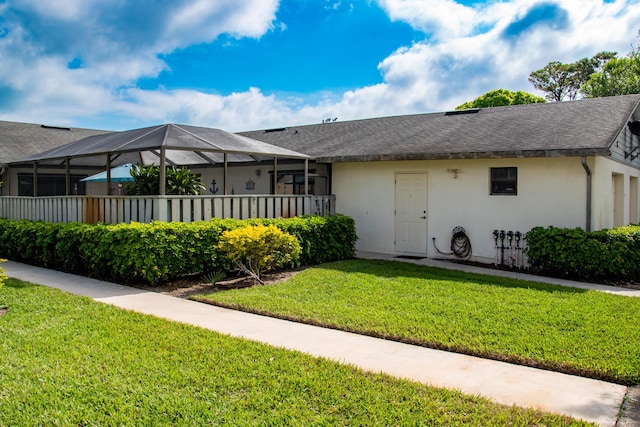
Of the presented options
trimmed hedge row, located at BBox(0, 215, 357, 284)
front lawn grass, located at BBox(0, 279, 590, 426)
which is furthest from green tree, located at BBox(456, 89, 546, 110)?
front lawn grass, located at BBox(0, 279, 590, 426)

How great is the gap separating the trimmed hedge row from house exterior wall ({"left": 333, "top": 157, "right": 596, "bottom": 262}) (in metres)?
1.69

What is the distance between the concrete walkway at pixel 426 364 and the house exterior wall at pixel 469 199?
6.69 metres

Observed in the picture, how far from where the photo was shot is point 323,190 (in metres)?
14.5

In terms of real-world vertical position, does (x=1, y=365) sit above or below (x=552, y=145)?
below

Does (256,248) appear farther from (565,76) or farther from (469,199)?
(565,76)

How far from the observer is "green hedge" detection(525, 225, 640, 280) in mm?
9375

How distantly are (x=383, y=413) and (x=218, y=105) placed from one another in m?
14.4

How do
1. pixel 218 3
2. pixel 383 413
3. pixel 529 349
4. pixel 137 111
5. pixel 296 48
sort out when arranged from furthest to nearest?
pixel 137 111 → pixel 296 48 → pixel 218 3 → pixel 529 349 → pixel 383 413

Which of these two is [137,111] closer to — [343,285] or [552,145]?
[343,285]

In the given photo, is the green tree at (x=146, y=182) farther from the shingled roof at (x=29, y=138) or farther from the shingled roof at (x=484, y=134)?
the shingled roof at (x=29, y=138)

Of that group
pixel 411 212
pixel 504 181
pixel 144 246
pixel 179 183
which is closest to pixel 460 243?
pixel 411 212

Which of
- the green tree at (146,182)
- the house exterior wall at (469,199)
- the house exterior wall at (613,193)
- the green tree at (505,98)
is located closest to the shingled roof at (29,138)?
the green tree at (146,182)

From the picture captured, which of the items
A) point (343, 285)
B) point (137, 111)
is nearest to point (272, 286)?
point (343, 285)

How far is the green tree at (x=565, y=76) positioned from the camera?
40969 mm
